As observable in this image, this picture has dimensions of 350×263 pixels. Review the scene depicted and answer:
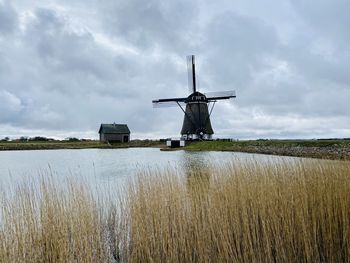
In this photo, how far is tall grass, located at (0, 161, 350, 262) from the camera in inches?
128

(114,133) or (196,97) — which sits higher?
(196,97)

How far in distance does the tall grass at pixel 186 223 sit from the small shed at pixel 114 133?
48817mm

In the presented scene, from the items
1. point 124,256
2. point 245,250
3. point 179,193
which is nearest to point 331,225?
point 245,250

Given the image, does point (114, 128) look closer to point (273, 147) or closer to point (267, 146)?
point (267, 146)

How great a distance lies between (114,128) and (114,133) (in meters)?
0.99

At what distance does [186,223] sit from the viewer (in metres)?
3.57

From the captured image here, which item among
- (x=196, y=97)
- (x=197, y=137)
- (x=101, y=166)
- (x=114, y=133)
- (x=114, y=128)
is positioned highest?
(x=196, y=97)

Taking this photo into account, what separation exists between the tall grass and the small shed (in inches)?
1922

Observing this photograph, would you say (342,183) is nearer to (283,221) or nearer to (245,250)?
(283,221)

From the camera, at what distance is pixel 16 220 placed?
130 inches

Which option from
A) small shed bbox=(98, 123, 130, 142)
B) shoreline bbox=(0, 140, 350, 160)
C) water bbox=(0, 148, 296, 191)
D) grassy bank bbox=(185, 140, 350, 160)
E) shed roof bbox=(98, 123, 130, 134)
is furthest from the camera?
shed roof bbox=(98, 123, 130, 134)

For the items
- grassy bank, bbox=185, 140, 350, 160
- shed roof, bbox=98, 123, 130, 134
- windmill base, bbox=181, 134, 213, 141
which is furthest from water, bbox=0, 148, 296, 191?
shed roof, bbox=98, 123, 130, 134

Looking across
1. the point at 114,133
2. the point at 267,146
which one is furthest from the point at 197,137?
the point at 114,133

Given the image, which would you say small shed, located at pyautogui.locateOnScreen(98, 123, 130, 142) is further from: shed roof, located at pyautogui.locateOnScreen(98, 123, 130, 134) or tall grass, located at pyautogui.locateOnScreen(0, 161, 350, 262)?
tall grass, located at pyautogui.locateOnScreen(0, 161, 350, 262)
